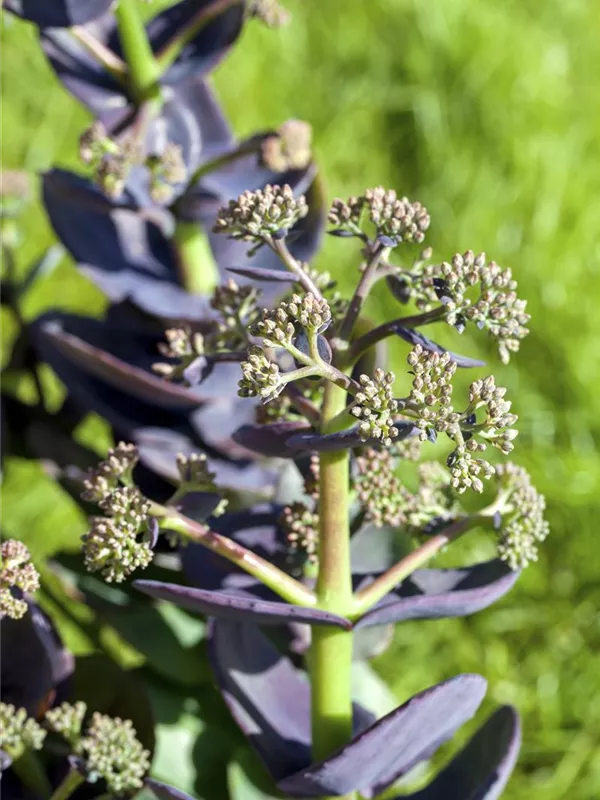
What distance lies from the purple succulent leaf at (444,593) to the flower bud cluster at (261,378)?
117 millimetres

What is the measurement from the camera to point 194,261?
547mm

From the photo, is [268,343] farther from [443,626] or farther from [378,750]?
[443,626]

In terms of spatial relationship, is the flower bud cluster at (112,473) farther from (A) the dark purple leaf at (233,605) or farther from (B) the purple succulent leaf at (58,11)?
(B) the purple succulent leaf at (58,11)

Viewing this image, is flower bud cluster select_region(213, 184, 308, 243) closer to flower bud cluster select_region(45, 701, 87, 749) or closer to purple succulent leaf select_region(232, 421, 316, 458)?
purple succulent leaf select_region(232, 421, 316, 458)

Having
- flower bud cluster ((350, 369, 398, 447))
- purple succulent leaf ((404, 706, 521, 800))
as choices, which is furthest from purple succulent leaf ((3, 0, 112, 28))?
purple succulent leaf ((404, 706, 521, 800))

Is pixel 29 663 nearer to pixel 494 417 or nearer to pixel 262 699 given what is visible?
pixel 262 699

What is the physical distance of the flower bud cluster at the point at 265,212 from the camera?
343 mm

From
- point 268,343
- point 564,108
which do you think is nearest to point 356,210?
point 268,343

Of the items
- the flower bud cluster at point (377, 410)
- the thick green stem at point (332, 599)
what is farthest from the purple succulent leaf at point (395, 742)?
the flower bud cluster at point (377, 410)

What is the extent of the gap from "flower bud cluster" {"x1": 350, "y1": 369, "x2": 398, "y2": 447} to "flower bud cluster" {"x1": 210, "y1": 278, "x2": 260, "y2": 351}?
9 cm

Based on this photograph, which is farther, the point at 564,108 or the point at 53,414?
the point at 564,108

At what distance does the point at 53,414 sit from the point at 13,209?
0.13m

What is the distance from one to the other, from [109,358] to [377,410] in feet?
0.77

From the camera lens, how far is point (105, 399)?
57 cm
